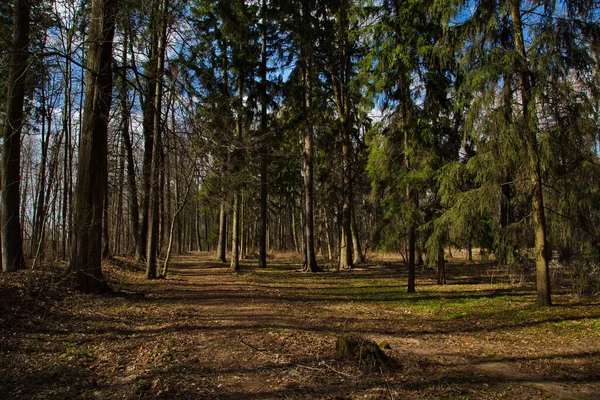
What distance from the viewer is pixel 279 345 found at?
577 cm

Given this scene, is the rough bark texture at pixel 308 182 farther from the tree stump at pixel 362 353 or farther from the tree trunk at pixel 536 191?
the tree stump at pixel 362 353

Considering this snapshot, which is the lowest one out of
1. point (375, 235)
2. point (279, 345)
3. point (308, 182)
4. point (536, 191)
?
point (279, 345)

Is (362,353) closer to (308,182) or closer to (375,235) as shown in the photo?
(375,235)

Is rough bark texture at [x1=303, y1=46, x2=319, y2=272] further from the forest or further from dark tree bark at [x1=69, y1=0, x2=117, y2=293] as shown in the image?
dark tree bark at [x1=69, y1=0, x2=117, y2=293]

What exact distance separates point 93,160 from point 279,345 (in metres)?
6.53

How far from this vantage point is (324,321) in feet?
25.6

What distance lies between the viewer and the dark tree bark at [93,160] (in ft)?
28.3

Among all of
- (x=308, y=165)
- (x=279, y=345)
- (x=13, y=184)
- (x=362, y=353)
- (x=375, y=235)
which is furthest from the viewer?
(x=308, y=165)

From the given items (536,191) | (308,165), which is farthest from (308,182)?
(536,191)

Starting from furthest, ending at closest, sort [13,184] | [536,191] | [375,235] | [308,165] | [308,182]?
[308,182] → [308,165] → [375,235] → [13,184] → [536,191]

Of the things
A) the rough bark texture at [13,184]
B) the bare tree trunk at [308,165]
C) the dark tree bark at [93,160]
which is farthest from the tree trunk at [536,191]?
the rough bark texture at [13,184]

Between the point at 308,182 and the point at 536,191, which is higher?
the point at 308,182

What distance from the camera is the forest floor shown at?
168 inches

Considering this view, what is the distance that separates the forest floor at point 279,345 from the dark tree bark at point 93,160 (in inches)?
28.8
